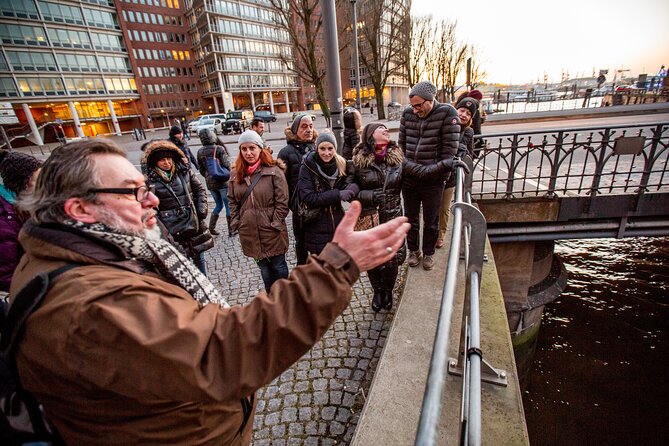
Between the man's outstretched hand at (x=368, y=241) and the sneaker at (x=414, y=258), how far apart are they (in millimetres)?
2945

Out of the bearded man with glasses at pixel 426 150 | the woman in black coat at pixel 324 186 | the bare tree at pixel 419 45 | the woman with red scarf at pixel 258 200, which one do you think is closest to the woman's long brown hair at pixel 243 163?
the woman with red scarf at pixel 258 200

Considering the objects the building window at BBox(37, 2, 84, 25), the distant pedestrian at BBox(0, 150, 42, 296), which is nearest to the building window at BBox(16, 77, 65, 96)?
the building window at BBox(37, 2, 84, 25)

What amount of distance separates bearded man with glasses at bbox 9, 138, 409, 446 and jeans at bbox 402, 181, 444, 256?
277 centimetres

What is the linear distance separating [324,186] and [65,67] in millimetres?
61182

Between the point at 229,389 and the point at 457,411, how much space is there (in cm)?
180

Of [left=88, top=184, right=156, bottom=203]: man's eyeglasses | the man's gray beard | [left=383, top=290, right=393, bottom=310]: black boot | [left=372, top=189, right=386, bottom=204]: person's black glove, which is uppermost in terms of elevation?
[left=88, top=184, right=156, bottom=203]: man's eyeglasses

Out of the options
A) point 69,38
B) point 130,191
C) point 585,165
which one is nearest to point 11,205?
point 130,191

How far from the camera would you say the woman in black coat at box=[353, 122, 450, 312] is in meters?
3.38

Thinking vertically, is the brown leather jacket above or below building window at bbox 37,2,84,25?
below

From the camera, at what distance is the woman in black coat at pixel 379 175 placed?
338 cm

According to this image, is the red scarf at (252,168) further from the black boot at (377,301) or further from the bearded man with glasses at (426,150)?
the black boot at (377,301)

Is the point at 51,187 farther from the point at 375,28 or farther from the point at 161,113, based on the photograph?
the point at 161,113

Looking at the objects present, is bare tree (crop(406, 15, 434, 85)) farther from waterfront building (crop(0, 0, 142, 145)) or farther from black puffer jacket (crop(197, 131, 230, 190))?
waterfront building (crop(0, 0, 142, 145))

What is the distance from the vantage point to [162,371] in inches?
34.4
